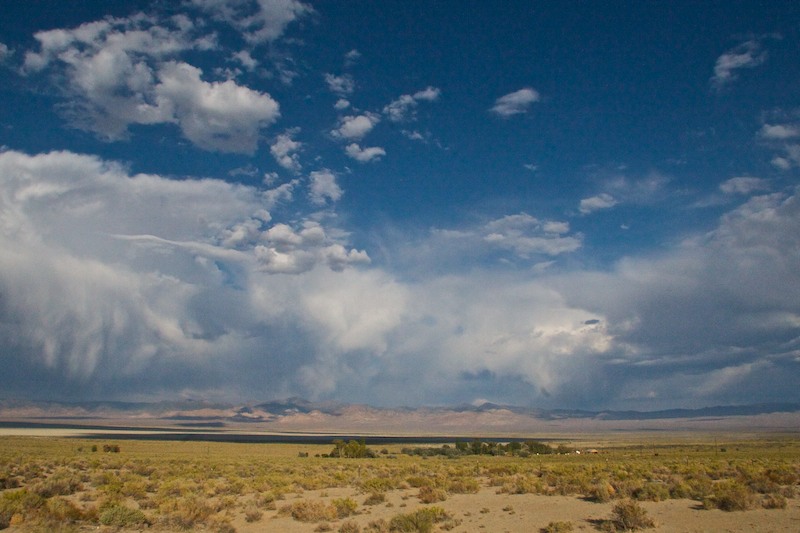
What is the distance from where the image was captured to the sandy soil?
20.0 metres

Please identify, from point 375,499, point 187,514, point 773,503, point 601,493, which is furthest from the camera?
point 375,499

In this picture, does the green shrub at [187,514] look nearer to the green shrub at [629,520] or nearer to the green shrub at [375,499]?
the green shrub at [375,499]

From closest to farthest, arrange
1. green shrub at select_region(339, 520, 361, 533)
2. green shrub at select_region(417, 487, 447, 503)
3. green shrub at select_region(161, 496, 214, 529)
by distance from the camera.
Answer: green shrub at select_region(339, 520, 361, 533) < green shrub at select_region(161, 496, 214, 529) < green shrub at select_region(417, 487, 447, 503)

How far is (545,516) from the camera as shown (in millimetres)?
22625

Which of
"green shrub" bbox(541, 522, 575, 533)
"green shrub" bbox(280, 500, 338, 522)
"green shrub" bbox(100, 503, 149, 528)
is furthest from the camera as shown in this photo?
"green shrub" bbox(280, 500, 338, 522)

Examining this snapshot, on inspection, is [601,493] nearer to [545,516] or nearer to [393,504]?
[545,516]

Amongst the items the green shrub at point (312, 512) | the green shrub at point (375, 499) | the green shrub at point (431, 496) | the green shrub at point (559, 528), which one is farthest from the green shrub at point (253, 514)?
the green shrub at point (559, 528)

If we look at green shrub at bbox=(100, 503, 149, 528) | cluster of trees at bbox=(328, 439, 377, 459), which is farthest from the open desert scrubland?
cluster of trees at bbox=(328, 439, 377, 459)

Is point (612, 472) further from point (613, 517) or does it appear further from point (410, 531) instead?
point (410, 531)

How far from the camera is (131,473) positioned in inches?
1549

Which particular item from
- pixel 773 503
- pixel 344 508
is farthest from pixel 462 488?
pixel 773 503

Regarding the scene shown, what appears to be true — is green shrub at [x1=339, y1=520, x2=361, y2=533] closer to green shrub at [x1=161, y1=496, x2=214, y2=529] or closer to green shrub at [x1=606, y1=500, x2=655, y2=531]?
green shrub at [x1=161, y1=496, x2=214, y2=529]

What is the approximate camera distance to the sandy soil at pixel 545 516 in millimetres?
19984

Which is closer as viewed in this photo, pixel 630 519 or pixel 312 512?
pixel 630 519
